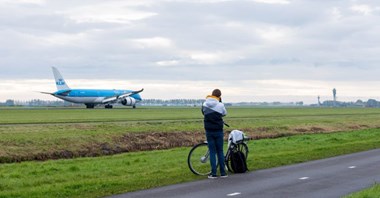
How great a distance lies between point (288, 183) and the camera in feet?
41.9

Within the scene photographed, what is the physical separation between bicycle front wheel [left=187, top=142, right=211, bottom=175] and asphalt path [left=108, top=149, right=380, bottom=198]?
0.78 metres

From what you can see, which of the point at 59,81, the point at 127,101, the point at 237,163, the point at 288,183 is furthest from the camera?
the point at 59,81

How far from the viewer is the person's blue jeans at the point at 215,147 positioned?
46.1 feet

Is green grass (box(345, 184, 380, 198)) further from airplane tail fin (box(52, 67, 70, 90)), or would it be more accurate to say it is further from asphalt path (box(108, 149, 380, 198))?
airplane tail fin (box(52, 67, 70, 90))

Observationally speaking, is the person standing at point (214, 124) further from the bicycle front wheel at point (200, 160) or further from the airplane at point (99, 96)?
the airplane at point (99, 96)

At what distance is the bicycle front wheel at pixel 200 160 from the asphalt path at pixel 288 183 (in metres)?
0.78

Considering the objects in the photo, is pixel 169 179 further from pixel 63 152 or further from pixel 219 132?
pixel 63 152

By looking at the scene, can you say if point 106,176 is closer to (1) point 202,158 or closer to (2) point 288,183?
(1) point 202,158

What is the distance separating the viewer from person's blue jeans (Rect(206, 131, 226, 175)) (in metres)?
14.0

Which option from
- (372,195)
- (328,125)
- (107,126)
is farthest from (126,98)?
(372,195)

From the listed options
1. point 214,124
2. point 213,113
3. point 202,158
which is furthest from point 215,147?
point 213,113

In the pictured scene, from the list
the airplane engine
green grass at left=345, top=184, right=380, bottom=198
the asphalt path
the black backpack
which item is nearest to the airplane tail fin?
the airplane engine

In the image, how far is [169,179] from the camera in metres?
13.4

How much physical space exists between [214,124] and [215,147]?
622 mm
